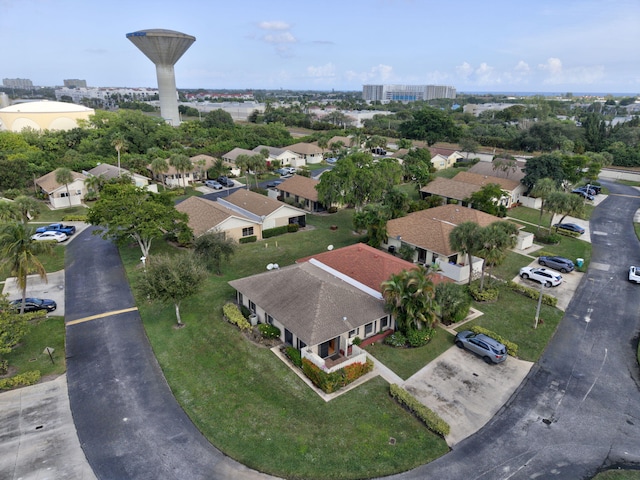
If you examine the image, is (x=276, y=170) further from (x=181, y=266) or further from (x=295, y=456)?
(x=295, y=456)

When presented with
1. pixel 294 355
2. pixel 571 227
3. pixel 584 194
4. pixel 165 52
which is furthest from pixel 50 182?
pixel 165 52

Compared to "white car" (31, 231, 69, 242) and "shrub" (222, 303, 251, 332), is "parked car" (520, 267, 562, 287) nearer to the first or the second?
"shrub" (222, 303, 251, 332)

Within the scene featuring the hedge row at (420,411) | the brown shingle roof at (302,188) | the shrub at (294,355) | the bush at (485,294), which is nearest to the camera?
the hedge row at (420,411)

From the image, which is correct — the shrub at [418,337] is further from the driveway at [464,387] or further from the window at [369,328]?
the window at [369,328]

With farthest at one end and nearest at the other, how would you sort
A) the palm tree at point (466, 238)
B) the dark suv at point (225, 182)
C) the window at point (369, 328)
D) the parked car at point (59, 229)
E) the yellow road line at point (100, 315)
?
the dark suv at point (225, 182)
the parked car at point (59, 229)
the palm tree at point (466, 238)
the yellow road line at point (100, 315)
the window at point (369, 328)

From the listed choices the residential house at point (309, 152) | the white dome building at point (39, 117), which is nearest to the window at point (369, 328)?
the residential house at point (309, 152)

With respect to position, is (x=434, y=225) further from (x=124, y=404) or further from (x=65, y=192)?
(x=65, y=192)

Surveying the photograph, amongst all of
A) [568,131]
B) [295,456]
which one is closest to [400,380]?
[295,456]
